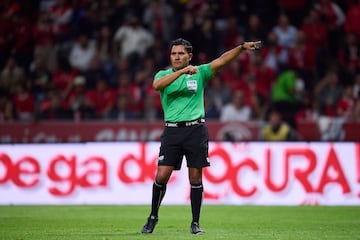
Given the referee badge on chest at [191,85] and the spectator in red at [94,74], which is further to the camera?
the spectator in red at [94,74]

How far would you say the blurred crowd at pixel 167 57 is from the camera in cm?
1925

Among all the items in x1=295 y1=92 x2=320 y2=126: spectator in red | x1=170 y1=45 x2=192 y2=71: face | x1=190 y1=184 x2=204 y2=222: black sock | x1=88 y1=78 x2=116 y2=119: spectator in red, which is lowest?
x1=190 y1=184 x2=204 y2=222: black sock

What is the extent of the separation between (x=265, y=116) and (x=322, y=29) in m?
3.15

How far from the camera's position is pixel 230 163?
16.9m

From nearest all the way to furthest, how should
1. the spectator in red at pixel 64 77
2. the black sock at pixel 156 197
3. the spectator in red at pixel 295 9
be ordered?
the black sock at pixel 156 197 → the spectator in red at pixel 64 77 → the spectator in red at pixel 295 9

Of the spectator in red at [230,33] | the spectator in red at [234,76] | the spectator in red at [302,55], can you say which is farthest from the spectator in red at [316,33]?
the spectator in red at [234,76]

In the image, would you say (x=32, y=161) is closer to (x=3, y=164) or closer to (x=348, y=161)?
(x=3, y=164)

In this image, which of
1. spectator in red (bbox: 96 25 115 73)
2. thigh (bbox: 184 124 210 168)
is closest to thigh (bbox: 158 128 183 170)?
thigh (bbox: 184 124 210 168)

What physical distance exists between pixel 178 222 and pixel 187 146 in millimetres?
2351

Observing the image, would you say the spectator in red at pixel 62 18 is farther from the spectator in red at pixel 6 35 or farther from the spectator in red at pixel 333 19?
the spectator in red at pixel 333 19

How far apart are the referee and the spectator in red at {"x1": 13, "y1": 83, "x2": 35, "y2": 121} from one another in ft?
30.0

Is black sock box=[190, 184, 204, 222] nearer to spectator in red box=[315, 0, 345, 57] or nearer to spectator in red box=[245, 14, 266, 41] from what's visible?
spectator in red box=[245, 14, 266, 41]

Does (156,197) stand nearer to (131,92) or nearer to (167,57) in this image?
(131,92)

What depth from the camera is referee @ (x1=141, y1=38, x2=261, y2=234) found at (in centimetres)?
1062
